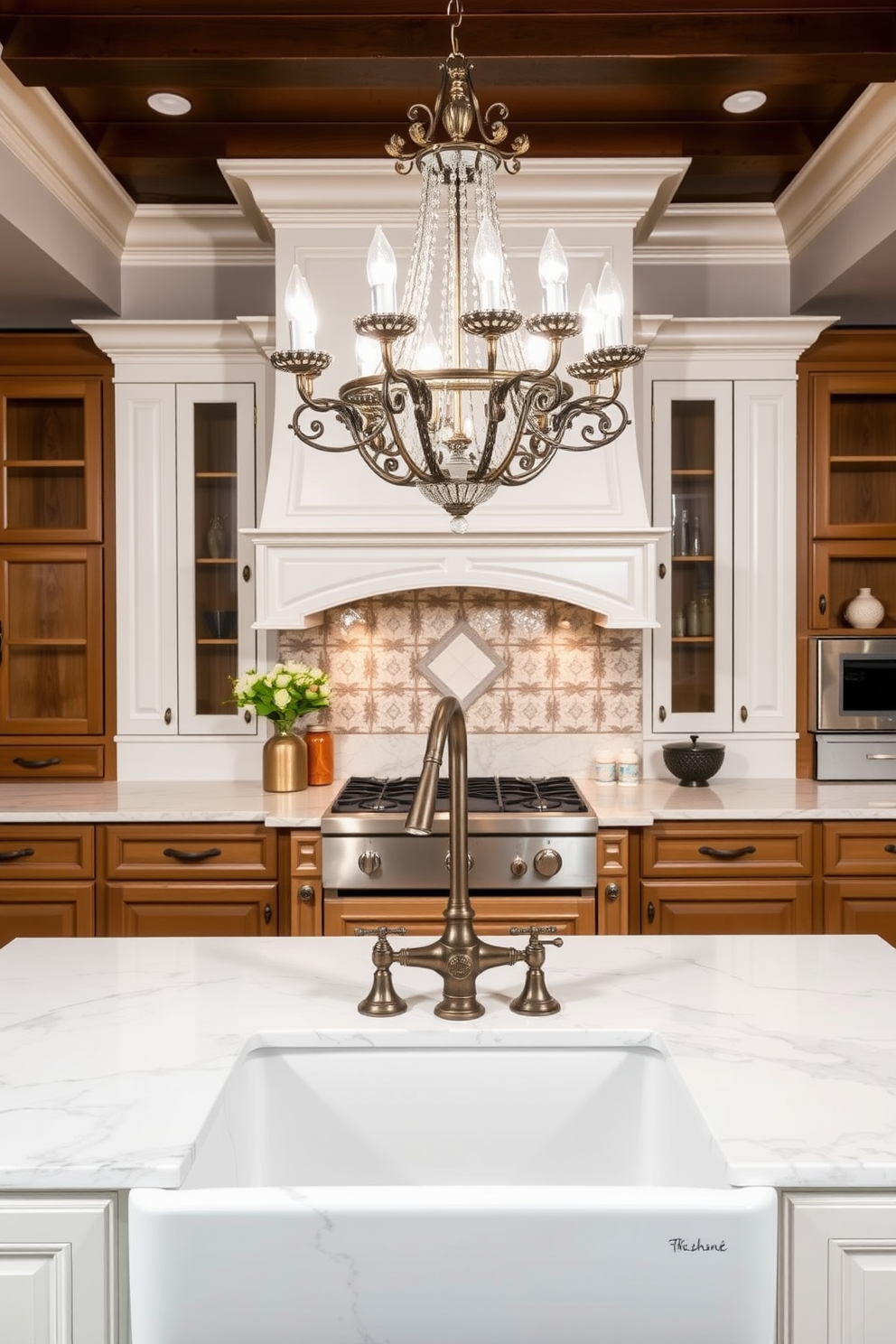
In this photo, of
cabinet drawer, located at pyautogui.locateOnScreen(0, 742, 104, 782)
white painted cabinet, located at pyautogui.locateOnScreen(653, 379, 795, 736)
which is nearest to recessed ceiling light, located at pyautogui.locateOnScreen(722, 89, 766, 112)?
white painted cabinet, located at pyautogui.locateOnScreen(653, 379, 795, 736)

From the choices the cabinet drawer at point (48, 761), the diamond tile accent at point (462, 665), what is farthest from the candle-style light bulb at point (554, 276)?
the cabinet drawer at point (48, 761)

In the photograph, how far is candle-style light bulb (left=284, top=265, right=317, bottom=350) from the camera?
145 cm

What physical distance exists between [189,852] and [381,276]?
7.04 feet

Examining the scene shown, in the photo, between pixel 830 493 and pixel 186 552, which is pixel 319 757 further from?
pixel 830 493

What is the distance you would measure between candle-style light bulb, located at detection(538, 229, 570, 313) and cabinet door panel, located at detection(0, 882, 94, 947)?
2.34 meters

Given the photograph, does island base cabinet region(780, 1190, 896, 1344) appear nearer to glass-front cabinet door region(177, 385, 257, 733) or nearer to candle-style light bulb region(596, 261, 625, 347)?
candle-style light bulb region(596, 261, 625, 347)

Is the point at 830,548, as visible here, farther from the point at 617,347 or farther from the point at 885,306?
the point at 617,347

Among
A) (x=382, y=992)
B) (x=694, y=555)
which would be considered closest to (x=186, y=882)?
(x=382, y=992)

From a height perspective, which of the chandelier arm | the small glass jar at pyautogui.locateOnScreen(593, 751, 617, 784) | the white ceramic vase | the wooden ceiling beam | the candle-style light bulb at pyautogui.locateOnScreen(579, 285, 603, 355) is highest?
the wooden ceiling beam

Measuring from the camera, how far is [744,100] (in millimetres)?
2832

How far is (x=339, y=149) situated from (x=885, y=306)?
1864 millimetres

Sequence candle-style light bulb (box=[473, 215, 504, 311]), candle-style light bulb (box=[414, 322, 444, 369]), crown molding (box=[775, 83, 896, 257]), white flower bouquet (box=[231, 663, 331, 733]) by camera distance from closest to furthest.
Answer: candle-style light bulb (box=[473, 215, 504, 311]) < candle-style light bulb (box=[414, 322, 444, 369]) < crown molding (box=[775, 83, 896, 257]) < white flower bouquet (box=[231, 663, 331, 733])

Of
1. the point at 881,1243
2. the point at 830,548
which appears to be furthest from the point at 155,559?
the point at 881,1243

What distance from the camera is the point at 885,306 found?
3.51 metres
